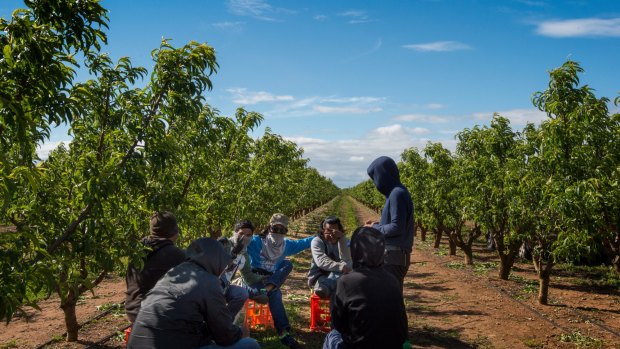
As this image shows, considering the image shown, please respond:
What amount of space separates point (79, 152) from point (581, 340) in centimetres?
868

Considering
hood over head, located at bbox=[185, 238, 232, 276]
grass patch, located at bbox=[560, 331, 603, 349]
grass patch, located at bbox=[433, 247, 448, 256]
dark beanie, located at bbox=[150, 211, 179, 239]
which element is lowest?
grass patch, located at bbox=[560, 331, 603, 349]

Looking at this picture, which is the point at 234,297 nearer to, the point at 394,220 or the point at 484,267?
the point at 394,220

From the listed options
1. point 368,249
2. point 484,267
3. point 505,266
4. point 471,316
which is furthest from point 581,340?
point 484,267

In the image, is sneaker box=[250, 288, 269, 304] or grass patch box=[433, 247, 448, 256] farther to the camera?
grass patch box=[433, 247, 448, 256]

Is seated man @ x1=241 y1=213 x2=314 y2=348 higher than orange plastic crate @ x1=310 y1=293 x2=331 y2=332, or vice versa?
seated man @ x1=241 y1=213 x2=314 y2=348

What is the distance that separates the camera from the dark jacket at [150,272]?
16.3 ft

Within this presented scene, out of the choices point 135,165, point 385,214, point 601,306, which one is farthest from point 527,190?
point 135,165

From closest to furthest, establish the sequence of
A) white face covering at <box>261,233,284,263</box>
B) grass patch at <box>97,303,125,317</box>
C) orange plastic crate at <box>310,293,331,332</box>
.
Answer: white face covering at <box>261,233,284,263</box>, orange plastic crate at <box>310,293,331,332</box>, grass patch at <box>97,303,125,317</box>

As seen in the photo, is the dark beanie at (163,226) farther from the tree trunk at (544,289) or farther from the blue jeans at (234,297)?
the tree trunk at (544,289)

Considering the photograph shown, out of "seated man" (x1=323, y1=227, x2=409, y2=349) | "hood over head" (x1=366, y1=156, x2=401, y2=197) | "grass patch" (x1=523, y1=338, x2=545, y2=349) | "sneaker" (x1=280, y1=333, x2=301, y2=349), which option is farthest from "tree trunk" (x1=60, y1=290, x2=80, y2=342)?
"grass patch" (x1=523, y1=338, x2=545, y2=349)

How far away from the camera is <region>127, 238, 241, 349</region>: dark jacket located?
11.9 feet

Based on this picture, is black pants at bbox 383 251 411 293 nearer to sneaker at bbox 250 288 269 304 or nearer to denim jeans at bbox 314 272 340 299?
denim jeans at bbox 314 272 340 299

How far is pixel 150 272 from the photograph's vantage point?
5.00m

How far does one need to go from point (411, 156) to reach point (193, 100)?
18.8 meters
